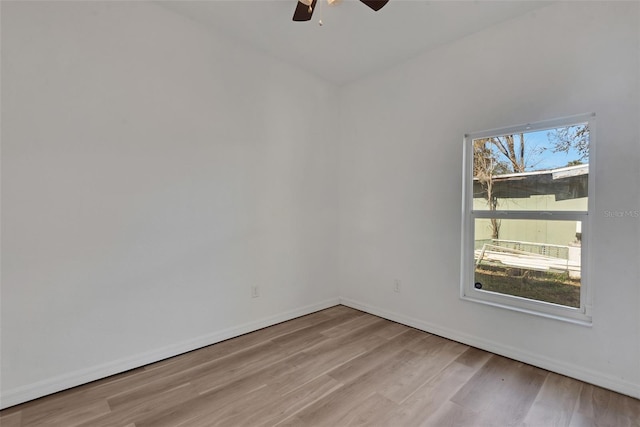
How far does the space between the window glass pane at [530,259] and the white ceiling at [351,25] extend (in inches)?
65.0

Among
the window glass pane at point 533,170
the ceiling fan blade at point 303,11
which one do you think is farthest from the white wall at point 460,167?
the ceiling fan blade at point 303,11

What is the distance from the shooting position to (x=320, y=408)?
173cm

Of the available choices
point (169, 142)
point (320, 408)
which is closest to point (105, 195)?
point (169, 142)

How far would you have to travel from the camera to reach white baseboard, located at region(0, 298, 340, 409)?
1.74m

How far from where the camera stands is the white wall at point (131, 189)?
69.2 inches

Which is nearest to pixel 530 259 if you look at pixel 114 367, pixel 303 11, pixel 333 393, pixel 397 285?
pixel 397 285

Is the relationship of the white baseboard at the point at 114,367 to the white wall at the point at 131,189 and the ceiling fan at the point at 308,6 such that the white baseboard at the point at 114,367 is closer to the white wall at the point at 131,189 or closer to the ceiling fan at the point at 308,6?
the white wall at the point at 131,189

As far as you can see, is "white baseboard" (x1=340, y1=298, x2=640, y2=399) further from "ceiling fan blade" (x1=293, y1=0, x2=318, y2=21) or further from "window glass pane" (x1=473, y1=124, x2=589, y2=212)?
"ceiling fan blade" (x1=293, y1=0, x2=318, y2=21)

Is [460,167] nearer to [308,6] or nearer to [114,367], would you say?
[308,6]

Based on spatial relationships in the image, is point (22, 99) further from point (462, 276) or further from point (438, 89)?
point (462, 276)

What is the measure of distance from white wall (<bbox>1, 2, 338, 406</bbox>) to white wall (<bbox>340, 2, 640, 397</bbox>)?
2.93ft

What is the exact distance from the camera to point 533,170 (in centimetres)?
230

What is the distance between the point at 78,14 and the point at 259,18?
1.21 metres

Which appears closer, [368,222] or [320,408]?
[320,408]
